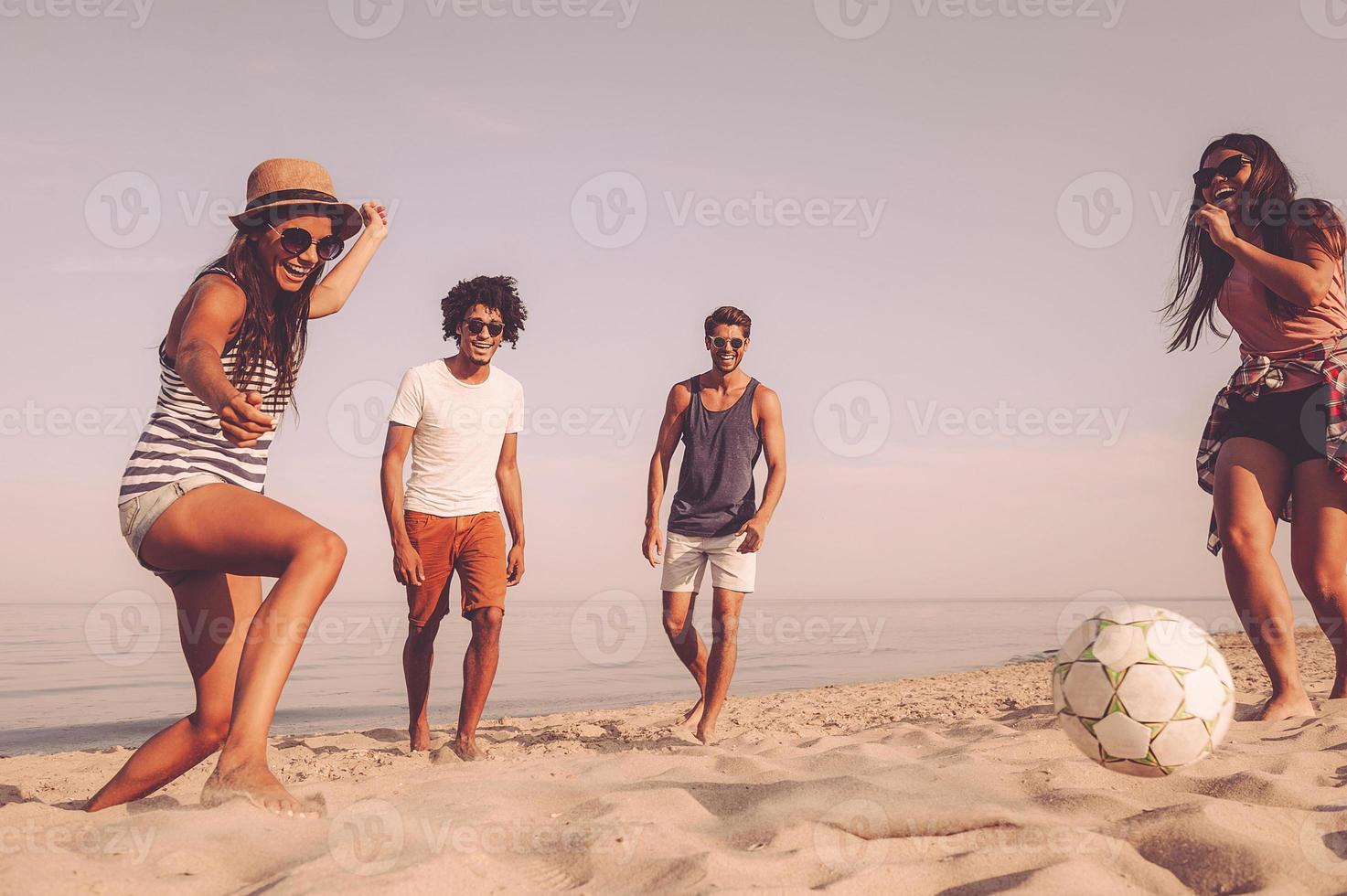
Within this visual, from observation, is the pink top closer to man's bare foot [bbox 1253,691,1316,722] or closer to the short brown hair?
man's bare foot [bbox 1253,691,1316,722]

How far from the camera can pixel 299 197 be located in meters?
3.28

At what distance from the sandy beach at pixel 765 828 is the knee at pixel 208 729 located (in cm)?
22

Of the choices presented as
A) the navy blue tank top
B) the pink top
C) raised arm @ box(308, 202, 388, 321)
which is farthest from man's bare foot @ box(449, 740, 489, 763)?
the pink top

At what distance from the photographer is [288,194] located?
3266 mm

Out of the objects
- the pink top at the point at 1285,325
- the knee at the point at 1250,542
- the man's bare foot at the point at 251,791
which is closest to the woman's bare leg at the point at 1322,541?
the knee at the point at 1250,542

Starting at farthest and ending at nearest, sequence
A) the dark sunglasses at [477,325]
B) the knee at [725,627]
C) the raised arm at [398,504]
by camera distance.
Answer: the knee at [725,627] → the dark sunglasses at [477,325] → the raised arm at [398,504]

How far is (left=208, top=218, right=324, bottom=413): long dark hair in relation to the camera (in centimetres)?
307

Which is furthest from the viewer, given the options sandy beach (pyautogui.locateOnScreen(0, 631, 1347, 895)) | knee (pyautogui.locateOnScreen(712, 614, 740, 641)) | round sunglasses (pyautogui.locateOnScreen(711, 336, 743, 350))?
round sunglasses (pyautogui.locateOnScreen(711, 336, 743, 350))

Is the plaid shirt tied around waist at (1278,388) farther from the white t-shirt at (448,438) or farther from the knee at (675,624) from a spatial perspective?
the white t-shirt at (448,438)

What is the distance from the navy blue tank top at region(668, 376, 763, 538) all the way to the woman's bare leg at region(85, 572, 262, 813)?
304 cm

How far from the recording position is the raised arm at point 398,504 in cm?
505

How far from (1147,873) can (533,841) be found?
1513 millimetres

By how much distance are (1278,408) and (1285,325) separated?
378 mm

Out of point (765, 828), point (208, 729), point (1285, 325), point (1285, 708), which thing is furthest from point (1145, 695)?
point (208, 729)
